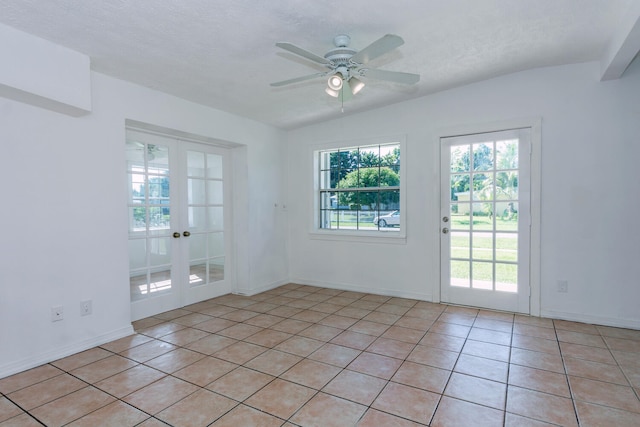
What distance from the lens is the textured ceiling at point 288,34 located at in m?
2.24

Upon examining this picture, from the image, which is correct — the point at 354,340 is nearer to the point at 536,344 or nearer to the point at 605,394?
the point at 536,344

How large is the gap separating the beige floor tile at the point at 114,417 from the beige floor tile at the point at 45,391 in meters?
0.41

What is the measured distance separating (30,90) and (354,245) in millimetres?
3810

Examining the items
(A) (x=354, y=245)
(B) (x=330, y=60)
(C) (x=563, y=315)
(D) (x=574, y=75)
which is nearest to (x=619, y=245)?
(C) (x=563, y=315)

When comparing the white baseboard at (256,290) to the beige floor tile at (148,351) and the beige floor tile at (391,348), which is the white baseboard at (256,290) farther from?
the beige floor tile at (391,348)

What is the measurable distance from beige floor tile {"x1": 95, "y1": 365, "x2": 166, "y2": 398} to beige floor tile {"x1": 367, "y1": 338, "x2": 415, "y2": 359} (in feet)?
5.55

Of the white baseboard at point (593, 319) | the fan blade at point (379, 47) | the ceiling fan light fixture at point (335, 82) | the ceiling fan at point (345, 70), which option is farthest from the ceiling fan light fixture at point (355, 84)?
the white baseboard at point (593, 319)

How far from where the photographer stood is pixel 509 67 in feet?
12.0

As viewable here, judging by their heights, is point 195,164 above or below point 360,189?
above

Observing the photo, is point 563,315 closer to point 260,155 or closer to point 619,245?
point 619,245

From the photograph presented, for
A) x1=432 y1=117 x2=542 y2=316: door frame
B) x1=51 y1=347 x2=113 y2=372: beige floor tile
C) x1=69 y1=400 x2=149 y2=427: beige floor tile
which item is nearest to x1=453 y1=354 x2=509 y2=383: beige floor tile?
x1=432 y1=117 x2=542 y2=316: door frame

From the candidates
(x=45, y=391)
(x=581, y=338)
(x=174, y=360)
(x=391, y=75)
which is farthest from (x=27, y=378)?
(x=581, y=338)

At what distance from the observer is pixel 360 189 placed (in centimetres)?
500

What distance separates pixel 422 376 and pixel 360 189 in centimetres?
292
